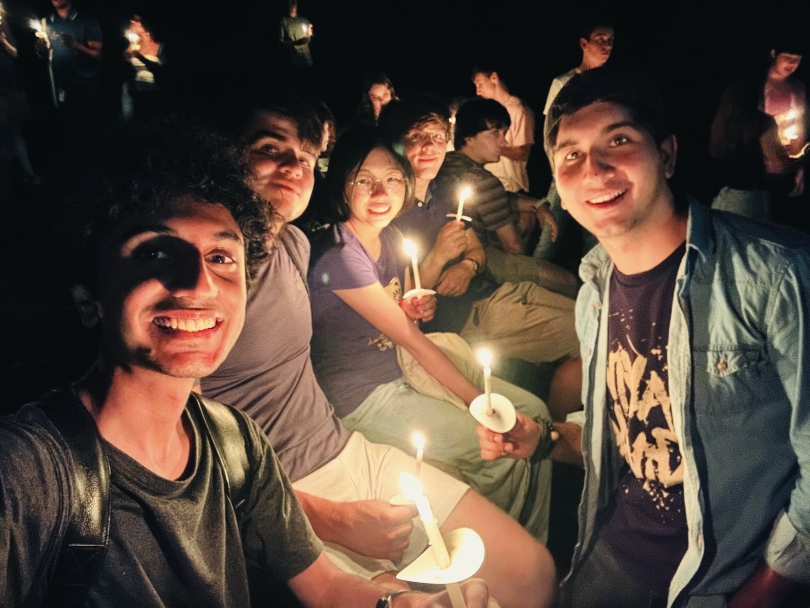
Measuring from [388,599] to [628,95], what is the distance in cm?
212

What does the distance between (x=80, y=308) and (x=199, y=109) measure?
865 mm

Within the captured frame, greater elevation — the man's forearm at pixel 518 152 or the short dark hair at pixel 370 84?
the short dark hair at pixel 370 84

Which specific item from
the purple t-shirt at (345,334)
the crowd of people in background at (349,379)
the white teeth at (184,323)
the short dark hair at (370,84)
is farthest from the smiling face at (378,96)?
the white teeth at (184,323)

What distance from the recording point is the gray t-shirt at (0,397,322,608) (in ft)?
4.40

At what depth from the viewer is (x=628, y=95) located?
85.4 inches

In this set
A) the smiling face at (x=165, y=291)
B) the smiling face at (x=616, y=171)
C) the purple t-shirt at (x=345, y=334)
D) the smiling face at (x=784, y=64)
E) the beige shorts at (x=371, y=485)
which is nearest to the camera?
the smiling face at (x=165, y=291)

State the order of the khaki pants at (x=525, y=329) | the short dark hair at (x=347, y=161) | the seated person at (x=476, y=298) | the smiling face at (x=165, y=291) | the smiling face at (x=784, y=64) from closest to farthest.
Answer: the smiling face at (x=165, y=291) < the short dark hair at (x=347, y=161) < the seated person at (x=476, y=298) < the khaki pants at (x=525, y=329) < the smiling face at (x=784, y=64)

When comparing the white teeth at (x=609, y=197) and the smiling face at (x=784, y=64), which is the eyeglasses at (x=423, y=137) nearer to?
the white teeth at (x=609, y=197)

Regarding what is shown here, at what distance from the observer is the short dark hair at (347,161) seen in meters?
2.92

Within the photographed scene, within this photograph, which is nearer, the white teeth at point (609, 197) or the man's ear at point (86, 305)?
the man's ear at point (86, 305)

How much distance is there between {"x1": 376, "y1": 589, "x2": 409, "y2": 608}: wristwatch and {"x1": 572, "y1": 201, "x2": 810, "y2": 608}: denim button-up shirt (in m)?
1.15

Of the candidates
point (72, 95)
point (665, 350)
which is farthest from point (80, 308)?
point (665, 350)

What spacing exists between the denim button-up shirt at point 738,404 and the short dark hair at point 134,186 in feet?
5.74

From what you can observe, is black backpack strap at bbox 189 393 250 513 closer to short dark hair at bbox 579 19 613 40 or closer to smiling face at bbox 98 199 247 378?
smiling face at bbox 98 199 247 378
